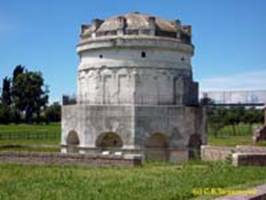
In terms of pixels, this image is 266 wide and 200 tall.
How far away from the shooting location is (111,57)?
32438 millimetres

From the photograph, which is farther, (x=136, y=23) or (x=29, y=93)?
(x=29, y=93)

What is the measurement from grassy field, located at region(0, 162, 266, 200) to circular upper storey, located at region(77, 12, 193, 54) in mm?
14018

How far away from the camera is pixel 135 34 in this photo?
3231 cm

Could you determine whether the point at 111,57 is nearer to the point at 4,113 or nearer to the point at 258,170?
the point at 258,170

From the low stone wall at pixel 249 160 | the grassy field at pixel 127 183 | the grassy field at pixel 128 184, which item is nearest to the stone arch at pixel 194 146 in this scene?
the low stone wall at pixel 249 160

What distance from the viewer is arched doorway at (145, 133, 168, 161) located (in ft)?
104

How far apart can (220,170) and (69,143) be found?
1750 cm

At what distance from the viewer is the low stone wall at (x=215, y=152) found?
27.7m

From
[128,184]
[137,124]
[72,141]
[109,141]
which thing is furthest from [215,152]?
Result: [128,184]

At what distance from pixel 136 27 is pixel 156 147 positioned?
6.88 meters

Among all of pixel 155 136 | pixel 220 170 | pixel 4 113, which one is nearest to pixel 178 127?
pixel 155 136

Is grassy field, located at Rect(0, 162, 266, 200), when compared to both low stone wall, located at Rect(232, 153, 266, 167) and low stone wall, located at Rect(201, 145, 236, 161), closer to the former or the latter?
low stone wall, located at Rect(232, 153, 266, 167)

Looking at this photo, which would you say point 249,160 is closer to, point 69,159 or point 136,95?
point 69,159

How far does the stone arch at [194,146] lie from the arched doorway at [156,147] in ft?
5.11
